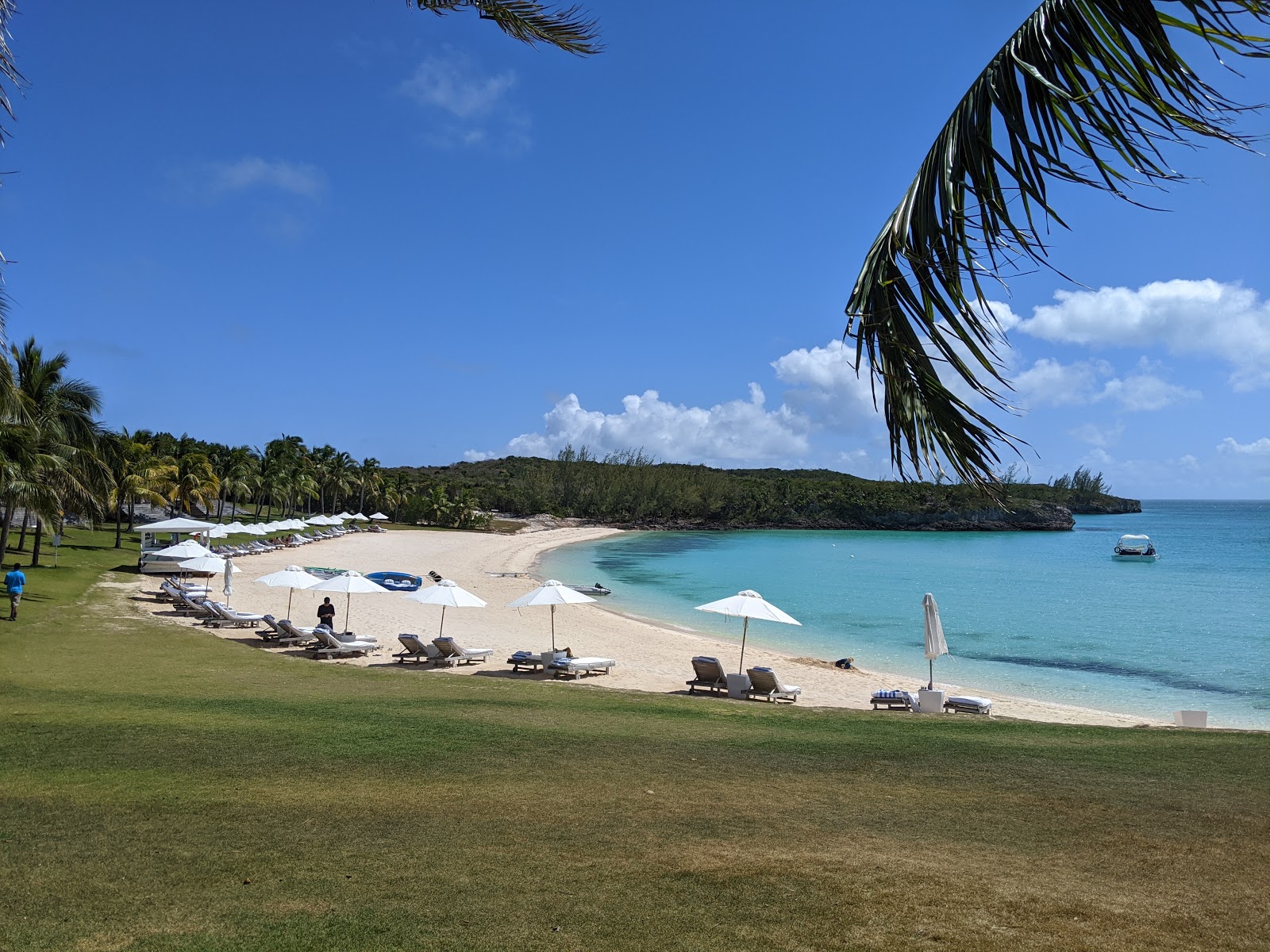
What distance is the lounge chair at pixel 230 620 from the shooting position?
20203 mm

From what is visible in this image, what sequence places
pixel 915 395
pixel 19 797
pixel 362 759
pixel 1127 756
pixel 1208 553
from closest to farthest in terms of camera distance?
1. pixel 915 395
2. pixel 19 797
3. pixel 362 759
4. pixel 1127 756
5. pixel 1208 553

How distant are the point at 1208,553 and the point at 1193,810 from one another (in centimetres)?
8531

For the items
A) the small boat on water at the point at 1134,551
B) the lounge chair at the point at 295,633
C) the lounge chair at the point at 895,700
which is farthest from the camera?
the small boat on water at the point at 1134,551

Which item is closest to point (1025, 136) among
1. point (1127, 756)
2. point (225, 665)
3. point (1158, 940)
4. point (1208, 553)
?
point (1158, 940)

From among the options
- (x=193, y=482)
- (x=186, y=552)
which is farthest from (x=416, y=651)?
(x=193, y=482)

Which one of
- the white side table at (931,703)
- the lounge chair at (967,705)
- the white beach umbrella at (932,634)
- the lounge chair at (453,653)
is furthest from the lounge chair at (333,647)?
the lounge chair at (967,705)

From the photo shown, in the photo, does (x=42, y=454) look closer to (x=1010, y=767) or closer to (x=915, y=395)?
(x=1010, y=767)

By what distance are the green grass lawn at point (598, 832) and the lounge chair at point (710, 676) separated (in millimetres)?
4134

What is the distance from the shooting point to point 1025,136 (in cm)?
196

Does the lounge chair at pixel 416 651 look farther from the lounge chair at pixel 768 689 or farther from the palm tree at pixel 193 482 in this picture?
the palm tree at pixel 193 482

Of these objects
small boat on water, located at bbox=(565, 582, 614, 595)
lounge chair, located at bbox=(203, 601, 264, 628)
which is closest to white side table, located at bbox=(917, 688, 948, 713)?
lounge chair, located at bbox=(203, 601, 264, 628)

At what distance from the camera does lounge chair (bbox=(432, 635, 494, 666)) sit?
17.0 metres

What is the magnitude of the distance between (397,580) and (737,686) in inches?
834

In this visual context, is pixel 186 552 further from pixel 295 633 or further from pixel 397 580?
pixel 295 633
